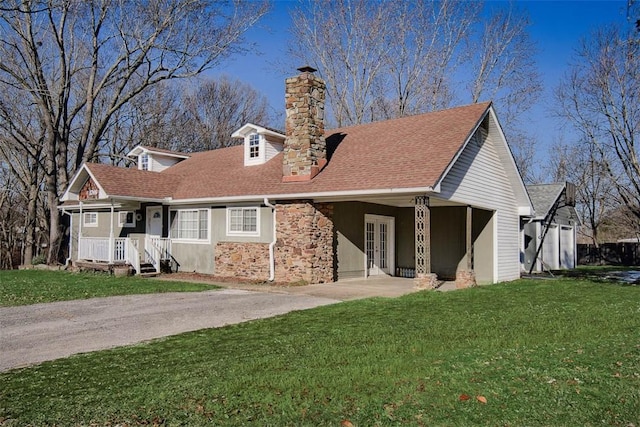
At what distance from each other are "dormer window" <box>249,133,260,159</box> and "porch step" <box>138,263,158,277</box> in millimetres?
5458

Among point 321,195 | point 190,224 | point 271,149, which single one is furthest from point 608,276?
point 190,224

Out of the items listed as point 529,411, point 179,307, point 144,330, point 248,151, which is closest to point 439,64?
point 248,151

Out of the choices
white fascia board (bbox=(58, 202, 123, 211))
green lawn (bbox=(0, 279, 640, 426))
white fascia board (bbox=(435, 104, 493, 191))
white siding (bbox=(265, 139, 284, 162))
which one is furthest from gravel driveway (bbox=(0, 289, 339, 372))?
white fascia board (bbox=(58, 202, 123, 211))

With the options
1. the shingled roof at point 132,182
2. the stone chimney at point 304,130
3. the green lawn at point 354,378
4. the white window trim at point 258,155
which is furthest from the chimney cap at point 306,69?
the green lawn at point 354,378

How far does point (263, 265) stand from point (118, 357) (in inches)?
376

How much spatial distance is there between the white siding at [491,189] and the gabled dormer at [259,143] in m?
7.07

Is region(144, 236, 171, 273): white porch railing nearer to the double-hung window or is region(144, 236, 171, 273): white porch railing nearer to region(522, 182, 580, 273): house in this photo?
the double-hung window

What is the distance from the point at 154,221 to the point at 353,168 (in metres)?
9.09

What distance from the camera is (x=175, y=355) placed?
6.55m

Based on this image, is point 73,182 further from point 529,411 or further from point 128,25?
point 529,411

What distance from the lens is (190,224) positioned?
1911cm

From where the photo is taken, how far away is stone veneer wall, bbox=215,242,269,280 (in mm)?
16047

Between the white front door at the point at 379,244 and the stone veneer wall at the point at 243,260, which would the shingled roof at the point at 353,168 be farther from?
the white front door at the point at 379,244

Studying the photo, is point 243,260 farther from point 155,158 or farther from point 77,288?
point 155,158
